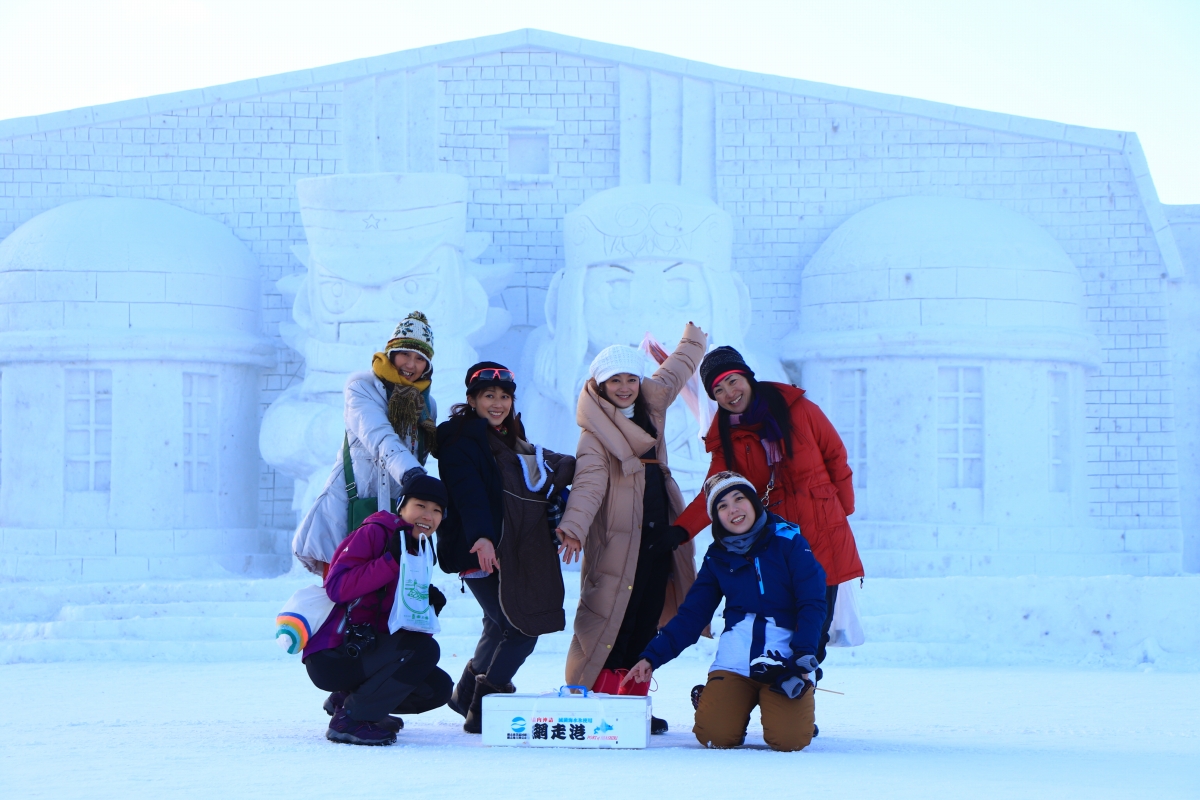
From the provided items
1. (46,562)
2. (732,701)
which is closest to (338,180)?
(46,562)

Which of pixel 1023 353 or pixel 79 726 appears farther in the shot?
pixel 1023 353

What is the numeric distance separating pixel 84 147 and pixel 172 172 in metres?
0.78

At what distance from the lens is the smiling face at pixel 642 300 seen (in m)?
9.46

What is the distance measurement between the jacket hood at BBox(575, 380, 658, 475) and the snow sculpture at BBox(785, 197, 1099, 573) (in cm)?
578

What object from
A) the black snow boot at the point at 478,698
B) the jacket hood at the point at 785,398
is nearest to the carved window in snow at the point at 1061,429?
the jacket hood at the point at 785,398

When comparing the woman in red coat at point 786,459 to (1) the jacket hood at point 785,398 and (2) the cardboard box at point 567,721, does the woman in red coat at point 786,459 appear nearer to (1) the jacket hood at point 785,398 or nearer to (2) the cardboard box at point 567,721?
(1) the jacket hood at point 785,398

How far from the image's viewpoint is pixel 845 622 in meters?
4.81

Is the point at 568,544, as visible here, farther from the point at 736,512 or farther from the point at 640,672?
the point at 736,512

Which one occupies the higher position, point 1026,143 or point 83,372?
point 1026,143

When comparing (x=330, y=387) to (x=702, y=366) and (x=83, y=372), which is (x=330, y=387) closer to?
(x=83, y=372)

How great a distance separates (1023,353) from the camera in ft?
33.4

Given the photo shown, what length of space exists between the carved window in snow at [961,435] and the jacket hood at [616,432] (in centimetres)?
589

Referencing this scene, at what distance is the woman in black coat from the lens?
461 cm

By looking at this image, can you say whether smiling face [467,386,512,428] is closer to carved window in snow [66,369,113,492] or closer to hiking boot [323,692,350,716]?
hiking boot [323,692,350,716]
